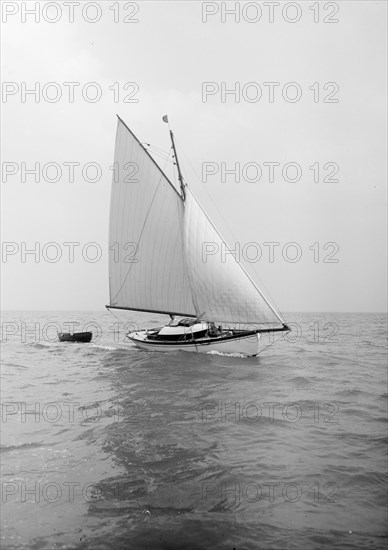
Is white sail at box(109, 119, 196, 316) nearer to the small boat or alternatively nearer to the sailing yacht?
the sailing yacht

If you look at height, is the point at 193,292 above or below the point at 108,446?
above

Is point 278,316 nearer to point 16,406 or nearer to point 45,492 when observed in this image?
point 16,406

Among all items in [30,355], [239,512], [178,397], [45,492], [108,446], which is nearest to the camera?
[239,512]

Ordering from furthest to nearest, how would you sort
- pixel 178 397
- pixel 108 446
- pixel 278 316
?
pixel 278 316
pixel 178 397
pixel 108 446

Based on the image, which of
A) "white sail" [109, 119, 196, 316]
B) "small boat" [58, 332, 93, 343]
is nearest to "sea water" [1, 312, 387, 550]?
"white sail" [109, 119, 196, 316]

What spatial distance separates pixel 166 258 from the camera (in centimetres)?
2672

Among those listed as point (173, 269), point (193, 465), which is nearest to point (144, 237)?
point (173, 269)

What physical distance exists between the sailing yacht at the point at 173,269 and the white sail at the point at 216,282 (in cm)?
5

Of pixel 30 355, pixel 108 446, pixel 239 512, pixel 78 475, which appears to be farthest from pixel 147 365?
pixel 239 512

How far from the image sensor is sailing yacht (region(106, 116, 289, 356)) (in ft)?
75.4

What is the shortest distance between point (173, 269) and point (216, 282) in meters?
4.39

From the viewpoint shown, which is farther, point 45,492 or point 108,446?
point 108,446

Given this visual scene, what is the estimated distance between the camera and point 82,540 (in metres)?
5.64

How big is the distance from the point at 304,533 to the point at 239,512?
103 cm
